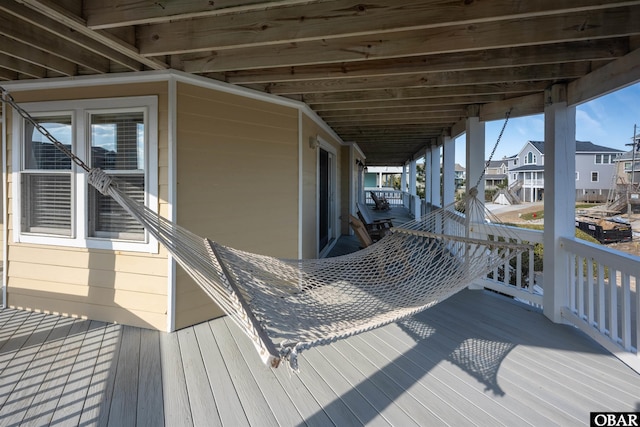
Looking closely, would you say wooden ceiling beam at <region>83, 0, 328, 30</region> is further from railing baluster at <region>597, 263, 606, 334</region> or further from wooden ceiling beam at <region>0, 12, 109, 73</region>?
railing baluster at <region>597, 263, 606, 334</region>

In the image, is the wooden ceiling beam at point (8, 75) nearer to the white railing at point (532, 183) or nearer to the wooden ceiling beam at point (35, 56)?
the wooden ceiling beam at point (35, 56)

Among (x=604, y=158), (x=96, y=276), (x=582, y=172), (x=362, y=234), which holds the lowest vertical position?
(x=96, y=276)

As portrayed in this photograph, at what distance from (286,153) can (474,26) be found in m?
2.19

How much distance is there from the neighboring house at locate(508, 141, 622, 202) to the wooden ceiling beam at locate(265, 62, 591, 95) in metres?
1.58

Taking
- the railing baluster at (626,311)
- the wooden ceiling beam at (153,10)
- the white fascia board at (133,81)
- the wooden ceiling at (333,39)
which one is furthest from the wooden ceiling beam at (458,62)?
the railing baluster at (626,311)

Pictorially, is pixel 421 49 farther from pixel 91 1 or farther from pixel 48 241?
pixel 48 241

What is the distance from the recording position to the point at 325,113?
4746mm

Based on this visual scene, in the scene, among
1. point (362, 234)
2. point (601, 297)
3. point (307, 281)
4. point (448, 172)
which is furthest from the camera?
point (448, 172)

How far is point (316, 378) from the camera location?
218 centimetres

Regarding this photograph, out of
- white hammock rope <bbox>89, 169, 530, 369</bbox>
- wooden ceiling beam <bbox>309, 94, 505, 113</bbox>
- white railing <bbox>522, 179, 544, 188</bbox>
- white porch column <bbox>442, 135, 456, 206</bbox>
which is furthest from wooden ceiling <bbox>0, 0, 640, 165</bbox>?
white railing <bbox>522, 179, 544, 188</bbox>

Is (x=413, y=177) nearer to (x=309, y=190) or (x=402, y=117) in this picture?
(x=402, y=117)

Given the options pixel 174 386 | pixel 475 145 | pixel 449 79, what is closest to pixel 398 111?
pixel 475 145

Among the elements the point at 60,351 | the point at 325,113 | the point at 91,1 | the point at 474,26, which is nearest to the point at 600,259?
the point at 474,26

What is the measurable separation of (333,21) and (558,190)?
2.55 m
